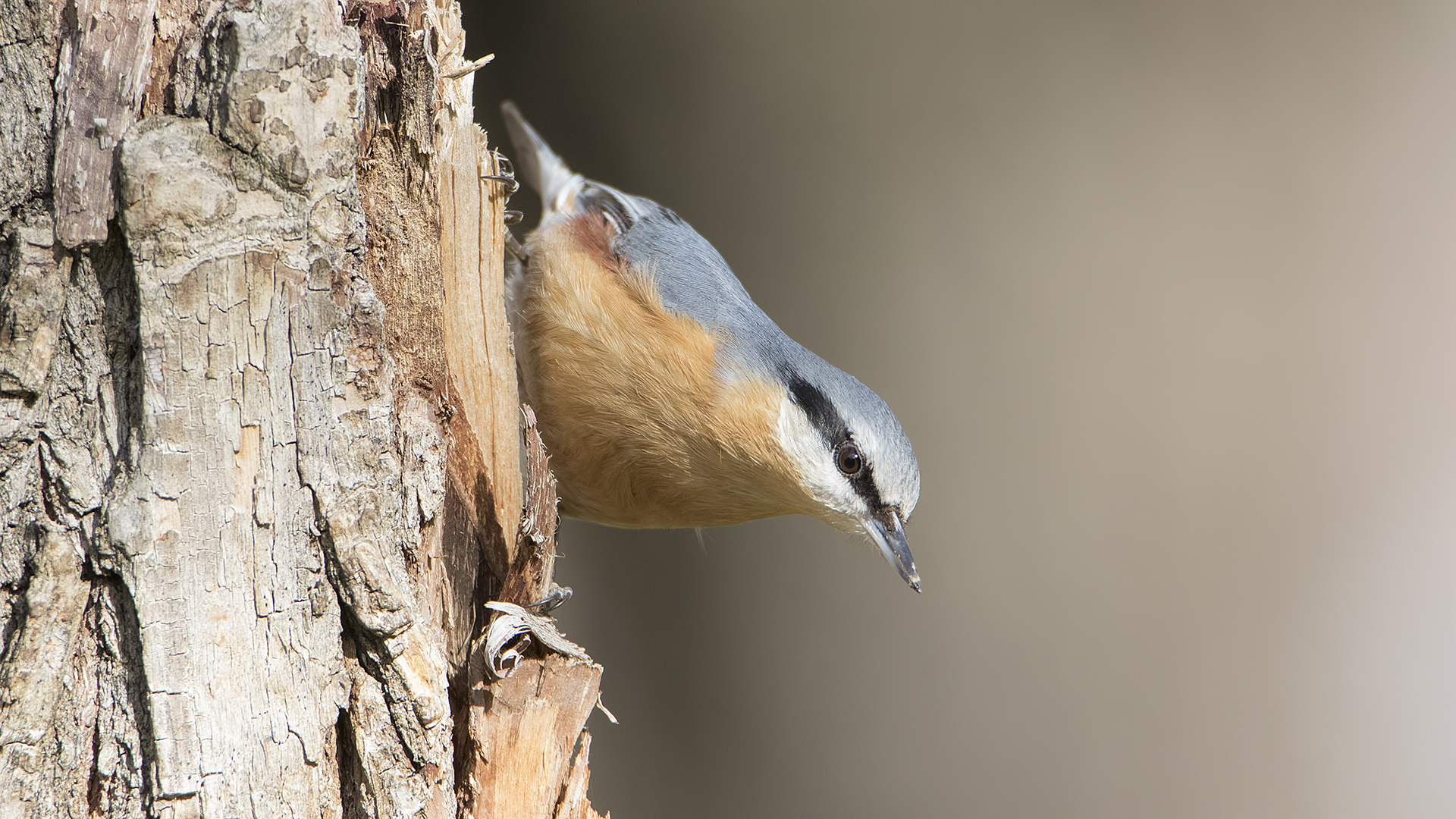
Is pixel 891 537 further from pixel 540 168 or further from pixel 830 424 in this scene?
pixel 540 168

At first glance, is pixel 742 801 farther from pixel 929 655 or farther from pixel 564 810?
pixel 564 810

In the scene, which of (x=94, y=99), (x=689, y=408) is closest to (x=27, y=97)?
(x=94, y=99)

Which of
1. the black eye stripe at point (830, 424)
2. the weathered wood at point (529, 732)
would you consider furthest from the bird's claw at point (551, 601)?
the black eye stripe at point (830, 424)

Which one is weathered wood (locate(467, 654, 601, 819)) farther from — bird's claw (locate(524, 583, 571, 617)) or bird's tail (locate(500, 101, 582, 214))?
bird's tail (locate(500, 101, 582, 214))

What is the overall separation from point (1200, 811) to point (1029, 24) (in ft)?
6.21

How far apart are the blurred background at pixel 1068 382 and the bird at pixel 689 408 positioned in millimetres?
212

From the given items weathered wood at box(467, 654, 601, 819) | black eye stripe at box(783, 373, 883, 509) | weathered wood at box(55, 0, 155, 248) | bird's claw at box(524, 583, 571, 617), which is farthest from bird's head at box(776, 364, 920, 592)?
weathered wood at box(55, 0, 155, 248)

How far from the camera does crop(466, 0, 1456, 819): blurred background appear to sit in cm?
196

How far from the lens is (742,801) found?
8.35 ft

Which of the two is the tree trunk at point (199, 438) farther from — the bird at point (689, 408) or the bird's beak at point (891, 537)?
the bird's beak at point (891, 537)

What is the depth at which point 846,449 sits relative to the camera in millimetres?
1433

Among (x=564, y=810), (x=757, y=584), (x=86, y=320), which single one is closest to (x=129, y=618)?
(x=86, y=320)

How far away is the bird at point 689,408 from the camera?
143 cm

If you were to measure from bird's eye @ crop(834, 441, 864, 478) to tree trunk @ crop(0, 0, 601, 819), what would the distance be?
0.73 meters
